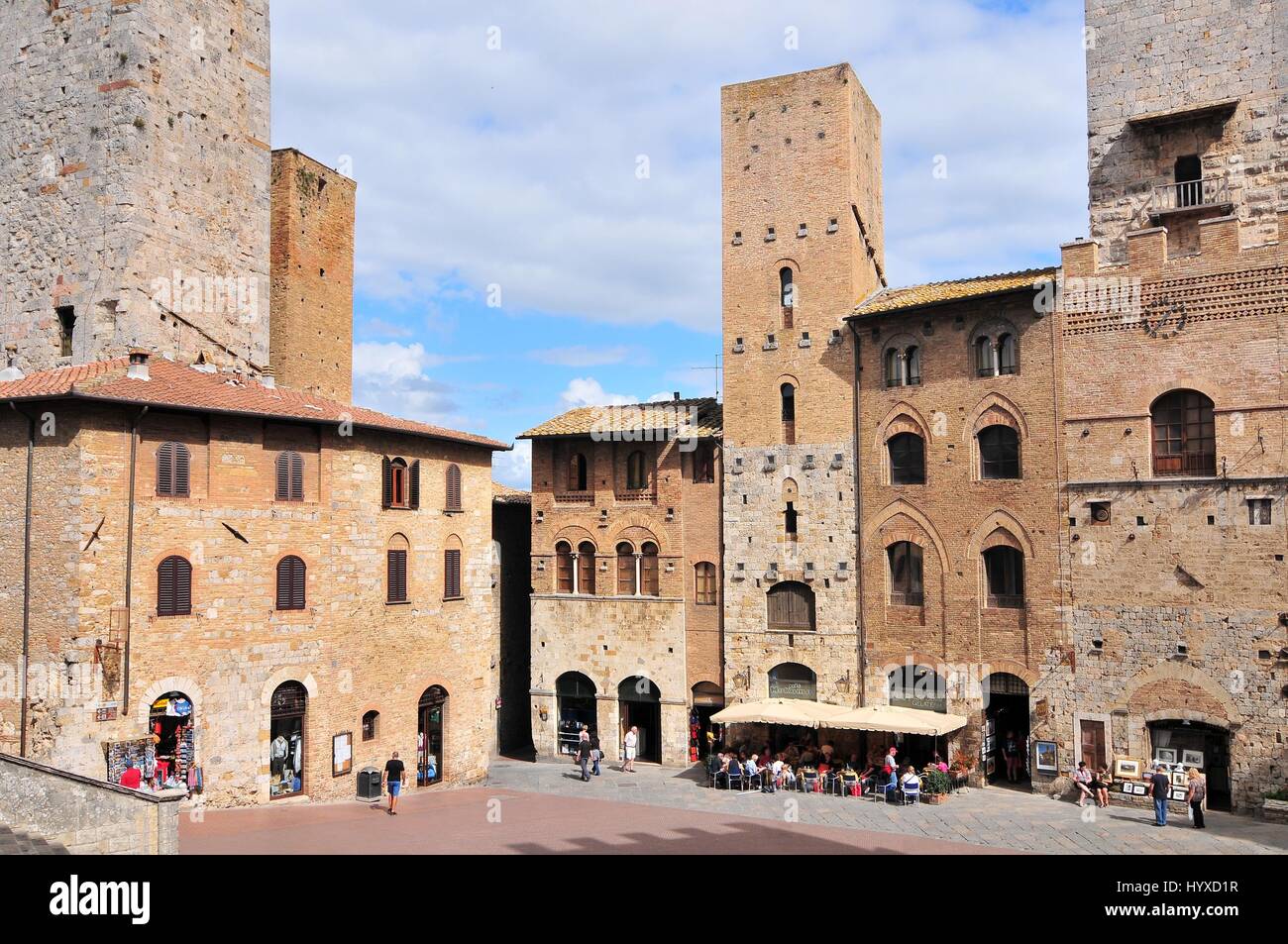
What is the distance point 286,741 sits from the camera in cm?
2445

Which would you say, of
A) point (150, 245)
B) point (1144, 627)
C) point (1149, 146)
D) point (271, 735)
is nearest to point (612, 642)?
point (271, 735)

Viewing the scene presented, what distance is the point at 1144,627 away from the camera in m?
25.2

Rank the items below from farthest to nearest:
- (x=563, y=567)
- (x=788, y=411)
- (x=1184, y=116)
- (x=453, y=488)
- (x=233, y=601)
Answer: (x=563, y=567)
(x=788, y=411)
(x=453, y=488)
(x=1184, y=116)
(x=233, y=601)

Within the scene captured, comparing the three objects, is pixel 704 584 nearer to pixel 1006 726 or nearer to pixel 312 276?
pixel 1006 726

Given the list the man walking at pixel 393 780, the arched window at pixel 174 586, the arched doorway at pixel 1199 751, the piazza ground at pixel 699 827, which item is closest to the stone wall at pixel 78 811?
the piazza ground at pixel 699 827

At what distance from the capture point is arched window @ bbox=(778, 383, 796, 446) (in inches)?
1235

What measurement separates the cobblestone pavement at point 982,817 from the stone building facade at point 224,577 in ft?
16.9

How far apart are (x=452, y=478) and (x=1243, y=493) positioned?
20.6 meters

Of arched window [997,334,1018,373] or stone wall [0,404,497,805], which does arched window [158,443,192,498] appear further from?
arched window [997,334,1018,373]

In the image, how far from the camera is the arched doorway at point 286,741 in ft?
79.2

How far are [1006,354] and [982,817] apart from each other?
12.1 meters

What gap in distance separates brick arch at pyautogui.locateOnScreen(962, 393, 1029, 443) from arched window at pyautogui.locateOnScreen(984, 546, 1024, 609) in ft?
10.2

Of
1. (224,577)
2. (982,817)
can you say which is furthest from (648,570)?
(224,577)

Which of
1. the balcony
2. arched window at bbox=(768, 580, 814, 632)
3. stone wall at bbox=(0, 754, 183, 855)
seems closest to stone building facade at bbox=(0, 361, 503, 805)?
stone wall at bbox=(0, 754, 183, 855)
